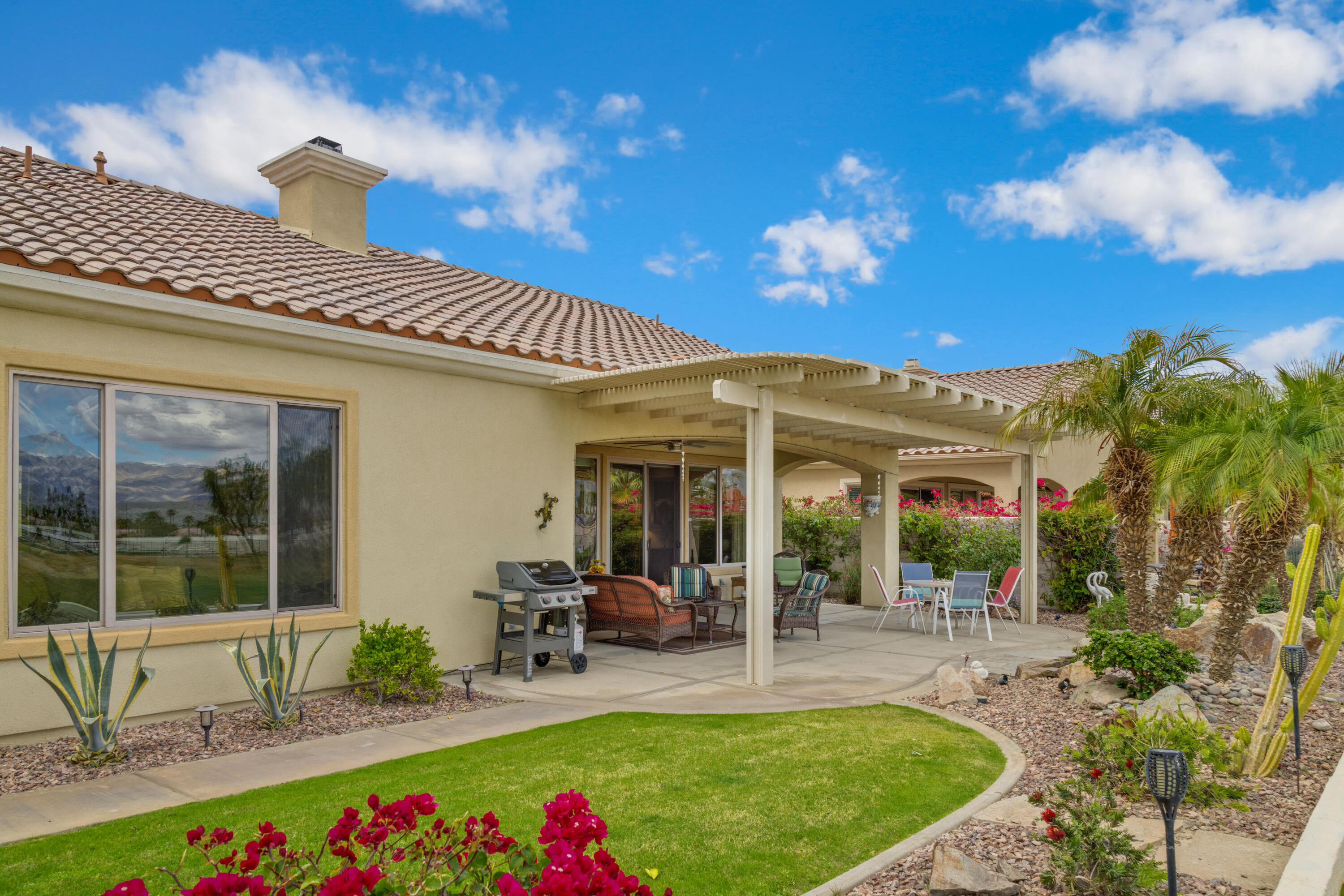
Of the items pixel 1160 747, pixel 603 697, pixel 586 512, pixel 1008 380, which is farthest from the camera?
pixel 1008 380

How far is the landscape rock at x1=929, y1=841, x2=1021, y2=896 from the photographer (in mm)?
3625

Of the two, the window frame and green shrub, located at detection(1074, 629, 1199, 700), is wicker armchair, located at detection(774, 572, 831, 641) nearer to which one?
green shrub, located at detection(1074, 629, 1199, 700)

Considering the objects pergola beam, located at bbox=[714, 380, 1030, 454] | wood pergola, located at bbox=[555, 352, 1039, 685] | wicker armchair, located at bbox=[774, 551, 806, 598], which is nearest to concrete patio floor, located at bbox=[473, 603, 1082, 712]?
wood pergola, located at bbox=[555, 352, 1039, 685]

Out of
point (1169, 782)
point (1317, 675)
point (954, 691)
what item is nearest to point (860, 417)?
point (954, 691)

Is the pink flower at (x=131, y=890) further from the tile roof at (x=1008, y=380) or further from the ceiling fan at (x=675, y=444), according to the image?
the tile roof at (x=1008, y=380)

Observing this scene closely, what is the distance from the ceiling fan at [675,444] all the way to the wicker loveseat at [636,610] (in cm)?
296

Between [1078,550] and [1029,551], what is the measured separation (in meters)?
1.50

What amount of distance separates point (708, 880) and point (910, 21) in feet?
49.0

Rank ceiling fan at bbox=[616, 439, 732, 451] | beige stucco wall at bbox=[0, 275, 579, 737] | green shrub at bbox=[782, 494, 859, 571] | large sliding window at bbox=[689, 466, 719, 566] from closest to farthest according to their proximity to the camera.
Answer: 1. beige stucco wall at bbox=[0, 275, 579, 737]
2. ceiling fan at bbox=[616, 439, 732, 451]
3. large sliding window at bbox=[689, 466, 719, 566]
4. green shrub at bbox=[782, 494, 859, 571]

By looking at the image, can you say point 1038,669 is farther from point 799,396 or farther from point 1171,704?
point 799,396

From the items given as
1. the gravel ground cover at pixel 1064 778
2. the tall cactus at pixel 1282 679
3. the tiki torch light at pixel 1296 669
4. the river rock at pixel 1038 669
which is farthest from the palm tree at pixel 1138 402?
the tiki torch light at pixel 1296 669

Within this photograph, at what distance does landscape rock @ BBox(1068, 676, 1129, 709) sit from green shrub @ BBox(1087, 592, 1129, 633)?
384 centimetres

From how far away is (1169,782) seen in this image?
330cm

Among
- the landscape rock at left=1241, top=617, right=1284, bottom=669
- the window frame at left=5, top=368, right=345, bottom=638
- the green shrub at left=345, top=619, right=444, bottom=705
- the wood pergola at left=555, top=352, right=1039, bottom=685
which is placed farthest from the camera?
the landscape rock at left=1241, top=617, right=1284, bottom=669
